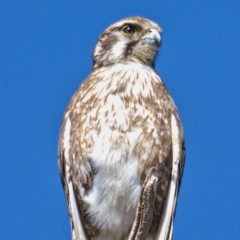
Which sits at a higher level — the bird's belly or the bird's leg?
the bird's belly

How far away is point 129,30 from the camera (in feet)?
22.0

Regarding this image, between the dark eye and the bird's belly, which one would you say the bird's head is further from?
the bird's belly

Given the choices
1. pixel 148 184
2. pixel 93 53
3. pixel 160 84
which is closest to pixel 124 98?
pixel 160 84

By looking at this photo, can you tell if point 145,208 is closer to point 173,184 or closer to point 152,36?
point 173,184

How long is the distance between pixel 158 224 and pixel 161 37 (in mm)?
1834

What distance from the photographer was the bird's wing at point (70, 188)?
6.12 meters

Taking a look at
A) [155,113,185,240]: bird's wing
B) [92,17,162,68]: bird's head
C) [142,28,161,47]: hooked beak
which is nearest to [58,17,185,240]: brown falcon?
[155,113,185,240]: bird's wing

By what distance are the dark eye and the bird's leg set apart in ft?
6.32

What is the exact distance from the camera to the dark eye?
6684 mm

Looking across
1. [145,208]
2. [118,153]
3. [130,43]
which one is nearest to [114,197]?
[118,153]

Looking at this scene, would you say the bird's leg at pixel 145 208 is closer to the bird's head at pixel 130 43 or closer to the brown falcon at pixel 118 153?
the brown falcon at pixel 118 153

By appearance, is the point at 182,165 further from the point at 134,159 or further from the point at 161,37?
the point at 161,37

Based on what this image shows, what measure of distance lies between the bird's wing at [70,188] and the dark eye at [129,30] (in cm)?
106

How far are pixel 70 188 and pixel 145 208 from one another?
1301 millimetres
